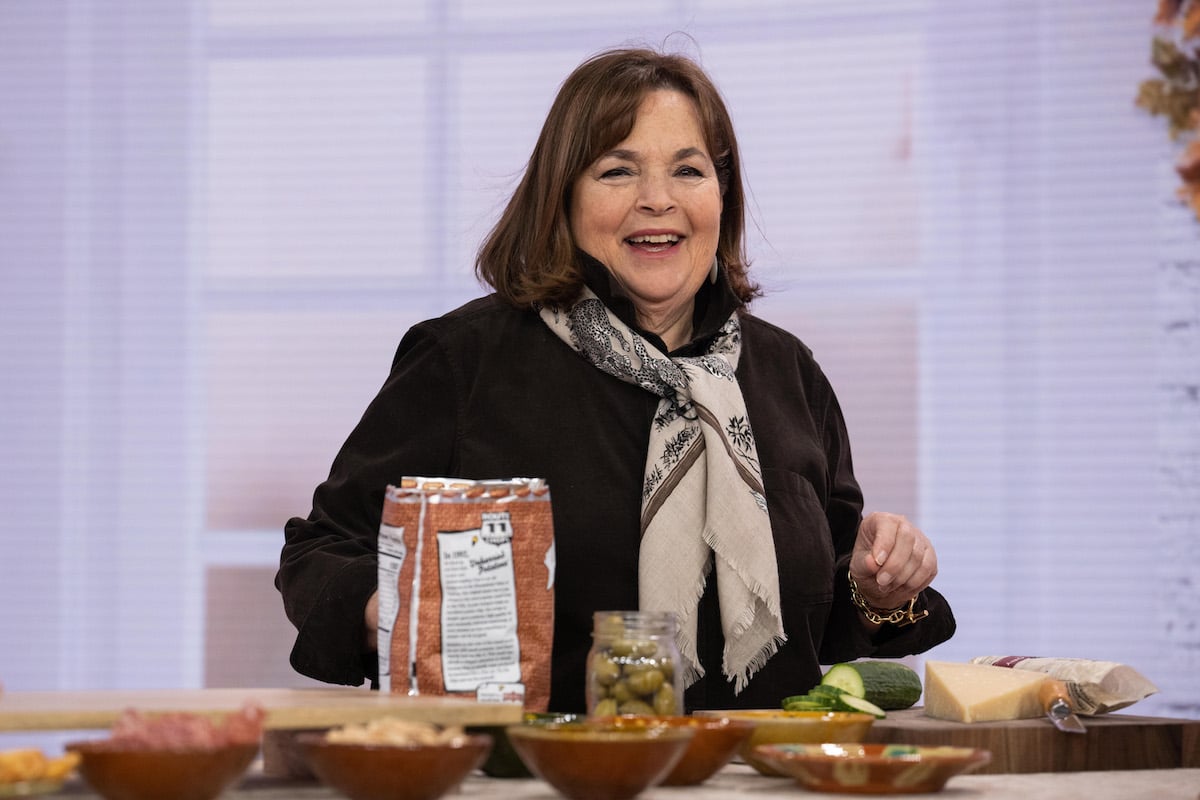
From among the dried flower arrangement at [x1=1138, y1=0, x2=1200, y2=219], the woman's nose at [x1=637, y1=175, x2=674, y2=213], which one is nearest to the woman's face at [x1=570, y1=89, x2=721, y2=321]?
the woman's nose at [x1=637, y1=175, x2=674, y2=213]

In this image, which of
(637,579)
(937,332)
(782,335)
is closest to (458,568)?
(637,579)

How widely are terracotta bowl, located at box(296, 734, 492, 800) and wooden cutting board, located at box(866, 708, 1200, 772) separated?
0.44 meters

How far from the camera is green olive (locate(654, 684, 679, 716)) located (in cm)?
107

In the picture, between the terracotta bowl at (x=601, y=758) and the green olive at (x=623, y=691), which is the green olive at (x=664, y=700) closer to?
the green olive at (x=623, y=691)

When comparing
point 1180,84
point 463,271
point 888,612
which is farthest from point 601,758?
point 1180,84

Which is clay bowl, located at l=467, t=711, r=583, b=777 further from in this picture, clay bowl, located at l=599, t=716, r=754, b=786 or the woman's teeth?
the woman's teeth

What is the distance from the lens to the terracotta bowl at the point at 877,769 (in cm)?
96

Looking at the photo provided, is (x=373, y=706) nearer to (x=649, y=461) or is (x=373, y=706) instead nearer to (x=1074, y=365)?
(x=649, y=461)

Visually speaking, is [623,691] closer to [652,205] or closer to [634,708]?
[634,708]

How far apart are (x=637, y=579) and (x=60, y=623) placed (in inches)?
97.4

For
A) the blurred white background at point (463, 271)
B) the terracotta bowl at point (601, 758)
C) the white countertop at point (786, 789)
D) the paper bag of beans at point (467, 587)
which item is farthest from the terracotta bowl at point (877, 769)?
the blurred white background at point (463, 271)

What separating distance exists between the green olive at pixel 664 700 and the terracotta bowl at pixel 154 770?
1.16 ft

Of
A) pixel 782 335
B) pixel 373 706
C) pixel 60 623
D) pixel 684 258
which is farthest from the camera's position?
pixel 60 623

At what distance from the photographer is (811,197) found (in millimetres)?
Answer: 3449
